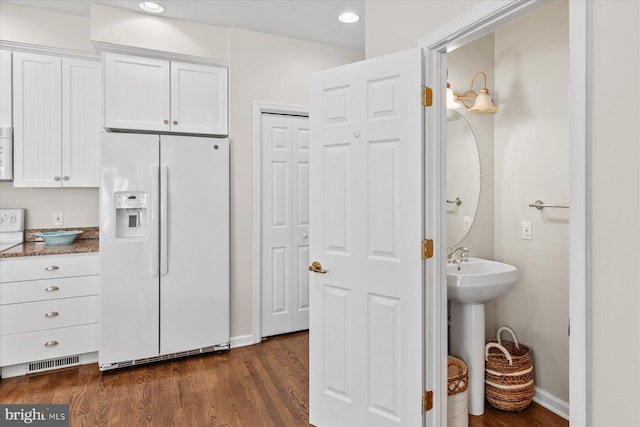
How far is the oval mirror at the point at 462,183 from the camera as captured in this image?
2621 millimetres

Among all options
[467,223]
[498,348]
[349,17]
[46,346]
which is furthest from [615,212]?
[46,346]

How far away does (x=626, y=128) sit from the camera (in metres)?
1.05

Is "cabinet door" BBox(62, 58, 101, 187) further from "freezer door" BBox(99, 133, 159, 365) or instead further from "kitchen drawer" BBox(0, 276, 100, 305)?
"kitchen drawer" BBox(0, 276, 100, 305)

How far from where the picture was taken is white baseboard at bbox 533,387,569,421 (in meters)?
2.27

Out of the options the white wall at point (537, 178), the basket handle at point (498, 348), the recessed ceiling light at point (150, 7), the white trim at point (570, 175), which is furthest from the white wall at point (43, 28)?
the basket handle at point (498, 348)

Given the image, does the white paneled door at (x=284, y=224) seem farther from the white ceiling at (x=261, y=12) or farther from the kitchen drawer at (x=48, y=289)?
the kitchen drawer at (x=48, y=289)

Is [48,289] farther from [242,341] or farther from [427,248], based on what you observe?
[427,248]

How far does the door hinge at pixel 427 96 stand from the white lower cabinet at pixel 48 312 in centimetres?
263

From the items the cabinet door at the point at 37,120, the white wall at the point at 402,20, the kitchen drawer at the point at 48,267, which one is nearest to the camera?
the white wall at the point at 402,20

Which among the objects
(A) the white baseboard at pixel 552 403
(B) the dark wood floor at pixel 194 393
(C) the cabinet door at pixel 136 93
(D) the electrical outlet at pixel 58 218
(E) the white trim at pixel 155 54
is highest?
(E) the white trim at pixel 155 54

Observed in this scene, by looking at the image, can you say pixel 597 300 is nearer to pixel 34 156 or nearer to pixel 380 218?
pixel 380 218

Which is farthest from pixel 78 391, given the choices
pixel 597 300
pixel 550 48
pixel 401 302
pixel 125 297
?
pixel 550 48

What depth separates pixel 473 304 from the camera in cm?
230

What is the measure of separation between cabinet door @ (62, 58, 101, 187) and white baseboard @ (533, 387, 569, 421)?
3.59 meters
